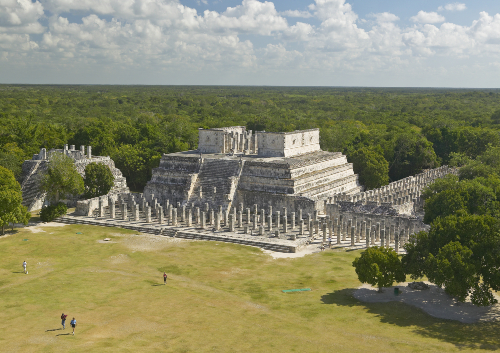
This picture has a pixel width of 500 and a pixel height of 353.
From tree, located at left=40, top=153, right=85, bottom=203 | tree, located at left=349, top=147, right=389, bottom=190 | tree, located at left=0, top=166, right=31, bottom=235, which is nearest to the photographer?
tree, located at left=0, top=166, right=31, bottom=235

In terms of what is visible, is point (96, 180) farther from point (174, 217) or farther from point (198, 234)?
point (198, 234)

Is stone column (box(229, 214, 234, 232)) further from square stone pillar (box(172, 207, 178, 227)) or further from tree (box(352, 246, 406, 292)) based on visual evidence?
tree (box(352, 246, 406, 292))

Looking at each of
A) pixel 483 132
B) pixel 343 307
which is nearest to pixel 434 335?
pixel 343 307

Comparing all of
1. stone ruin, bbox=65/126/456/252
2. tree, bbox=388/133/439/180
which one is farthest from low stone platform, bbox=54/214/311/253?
tree, bbox=388/133/439/180

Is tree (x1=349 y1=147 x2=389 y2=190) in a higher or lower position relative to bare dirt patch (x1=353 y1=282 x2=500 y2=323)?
higher

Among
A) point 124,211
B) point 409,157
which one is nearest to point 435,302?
point 124,211

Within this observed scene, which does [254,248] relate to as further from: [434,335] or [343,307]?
[434,335]

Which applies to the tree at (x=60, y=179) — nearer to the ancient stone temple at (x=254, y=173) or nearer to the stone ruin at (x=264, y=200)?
the stone ruin at (x=264, y=200)
